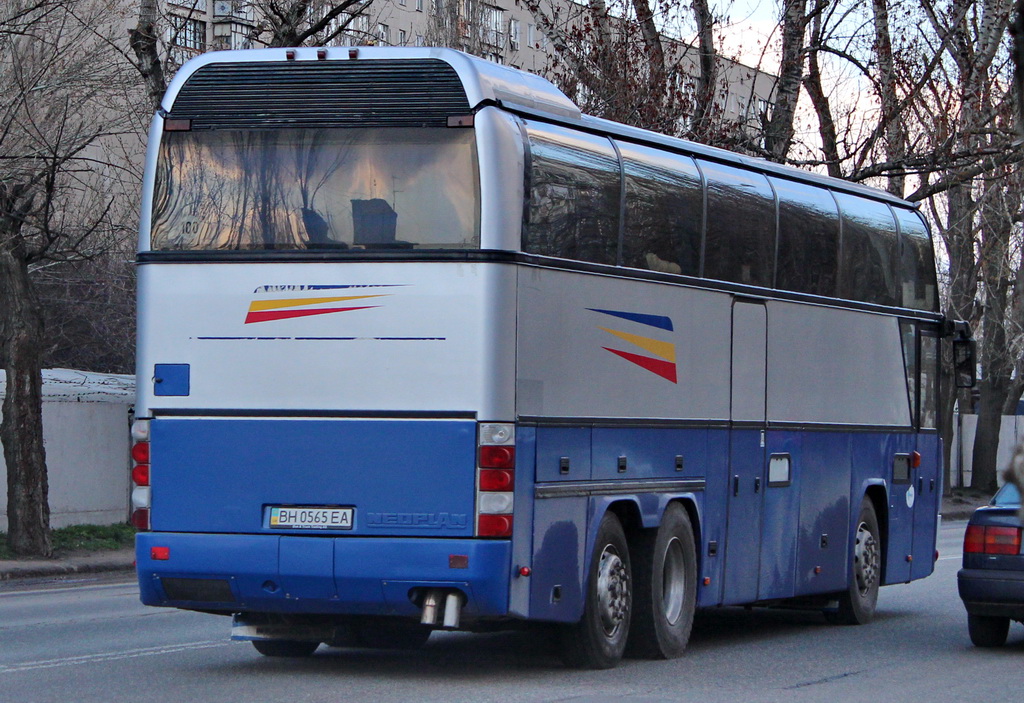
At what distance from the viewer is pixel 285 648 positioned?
10.9 metres

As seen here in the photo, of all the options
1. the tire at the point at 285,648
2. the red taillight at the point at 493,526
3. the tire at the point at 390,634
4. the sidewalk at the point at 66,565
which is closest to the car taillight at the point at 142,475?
the tire at the point at 390,634

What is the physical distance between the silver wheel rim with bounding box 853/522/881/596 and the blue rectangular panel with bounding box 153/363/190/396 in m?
6.89

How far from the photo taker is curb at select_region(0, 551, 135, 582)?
774 inches

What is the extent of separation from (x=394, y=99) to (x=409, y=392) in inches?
67.7

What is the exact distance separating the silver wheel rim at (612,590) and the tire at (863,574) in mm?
4257

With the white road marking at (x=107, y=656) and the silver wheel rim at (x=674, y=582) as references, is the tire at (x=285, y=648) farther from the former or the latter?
the silver wheel rim at (x=674, y=582)

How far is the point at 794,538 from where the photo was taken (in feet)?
43.0

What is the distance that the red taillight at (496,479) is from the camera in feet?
A: 30.1

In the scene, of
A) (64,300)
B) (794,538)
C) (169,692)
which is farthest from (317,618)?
(64,300)

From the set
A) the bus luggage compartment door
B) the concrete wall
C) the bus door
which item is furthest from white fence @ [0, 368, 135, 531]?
the bus luggage compartment door

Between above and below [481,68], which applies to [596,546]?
below

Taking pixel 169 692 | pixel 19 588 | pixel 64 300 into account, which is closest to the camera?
pixel 169 692

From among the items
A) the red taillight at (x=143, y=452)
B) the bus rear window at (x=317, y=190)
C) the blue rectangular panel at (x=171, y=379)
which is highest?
the bus rear window at (x=317, y=190)

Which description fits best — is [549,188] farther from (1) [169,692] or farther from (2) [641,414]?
(1) [169,692]
